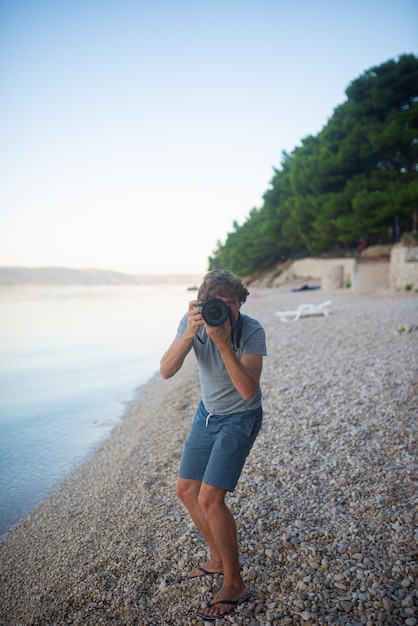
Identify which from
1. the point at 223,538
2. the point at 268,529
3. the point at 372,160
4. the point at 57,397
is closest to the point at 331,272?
the point at 372,160

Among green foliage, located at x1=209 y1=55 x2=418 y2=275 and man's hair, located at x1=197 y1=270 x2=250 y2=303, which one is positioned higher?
green foliage, located at x1=209 y1=55 x2=418 y2=275

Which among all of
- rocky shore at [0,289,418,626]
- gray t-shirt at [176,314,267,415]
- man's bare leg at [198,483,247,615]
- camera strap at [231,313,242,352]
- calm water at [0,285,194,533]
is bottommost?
calm water at [0,285,194,533]

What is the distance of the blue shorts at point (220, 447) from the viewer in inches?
83.4

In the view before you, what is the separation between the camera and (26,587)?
111 inches

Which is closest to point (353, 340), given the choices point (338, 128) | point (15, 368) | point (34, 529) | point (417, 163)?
point (34, 529)

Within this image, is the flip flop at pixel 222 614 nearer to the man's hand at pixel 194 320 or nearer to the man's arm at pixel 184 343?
the man's arm at pixel 184 343

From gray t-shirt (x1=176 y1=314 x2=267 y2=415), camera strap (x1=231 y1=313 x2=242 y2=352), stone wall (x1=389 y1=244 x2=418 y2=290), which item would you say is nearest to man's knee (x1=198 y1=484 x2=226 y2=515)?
gray t-shirt (x1=176 y1=314 x2=267 y2=415)

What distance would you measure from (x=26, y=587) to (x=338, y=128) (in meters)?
27.8

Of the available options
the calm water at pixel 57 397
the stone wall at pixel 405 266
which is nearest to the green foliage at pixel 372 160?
the stone wall at pixel 405 266

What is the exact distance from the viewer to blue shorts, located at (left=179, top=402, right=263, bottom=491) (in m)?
2.12

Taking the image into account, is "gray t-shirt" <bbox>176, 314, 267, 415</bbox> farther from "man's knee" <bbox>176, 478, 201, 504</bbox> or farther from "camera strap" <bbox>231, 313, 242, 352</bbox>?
"man's knee" <bbox>176, 478, 201, 504</bbox>

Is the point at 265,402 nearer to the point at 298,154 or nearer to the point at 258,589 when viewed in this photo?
the point at 258,589

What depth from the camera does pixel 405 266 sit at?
17719 mm

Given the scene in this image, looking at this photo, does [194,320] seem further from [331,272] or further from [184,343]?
[331,272]
